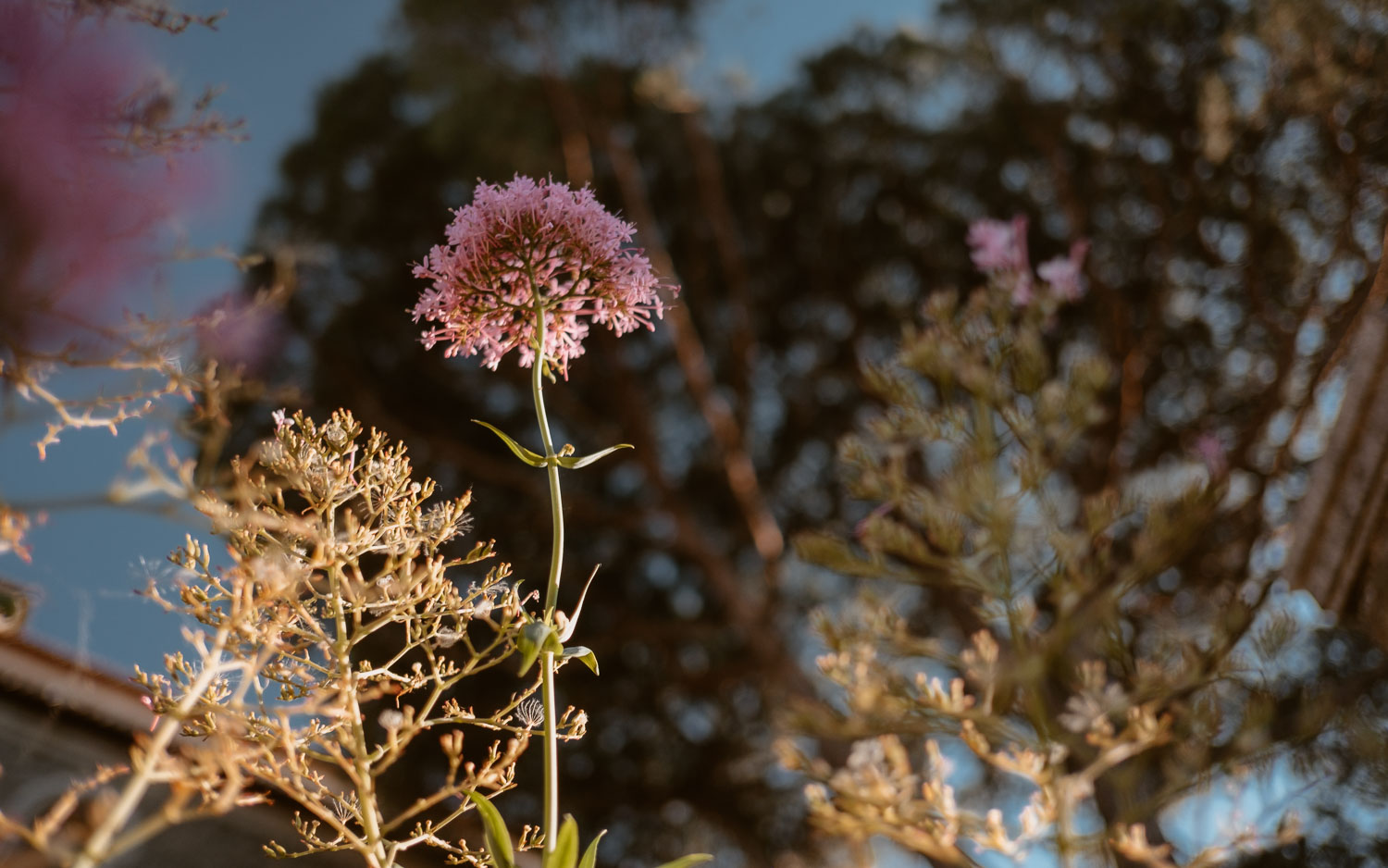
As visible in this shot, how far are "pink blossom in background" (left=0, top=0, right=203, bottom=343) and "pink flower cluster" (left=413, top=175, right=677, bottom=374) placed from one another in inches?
16.6

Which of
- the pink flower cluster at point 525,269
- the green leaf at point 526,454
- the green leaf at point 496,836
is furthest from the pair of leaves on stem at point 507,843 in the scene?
the pink flower cluster at point 525,269

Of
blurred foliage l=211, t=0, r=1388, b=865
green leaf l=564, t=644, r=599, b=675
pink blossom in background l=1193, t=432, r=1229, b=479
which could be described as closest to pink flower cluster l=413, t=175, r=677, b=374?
green leaf l=564, t=644, r=599, b=675

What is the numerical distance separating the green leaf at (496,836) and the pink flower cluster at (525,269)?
33 cm

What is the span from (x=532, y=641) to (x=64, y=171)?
0.75m

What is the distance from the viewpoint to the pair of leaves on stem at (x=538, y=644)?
591 mm

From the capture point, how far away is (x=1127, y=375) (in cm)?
527

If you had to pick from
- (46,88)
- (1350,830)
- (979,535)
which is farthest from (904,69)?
(46,88)

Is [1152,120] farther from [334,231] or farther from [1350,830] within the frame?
[334,231]

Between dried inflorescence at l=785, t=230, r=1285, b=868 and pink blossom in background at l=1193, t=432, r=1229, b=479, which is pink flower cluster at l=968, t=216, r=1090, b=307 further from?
pink blossom in background at l=1193, t=432, r=1229, b=479

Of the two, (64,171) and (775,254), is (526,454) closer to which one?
(64,171)

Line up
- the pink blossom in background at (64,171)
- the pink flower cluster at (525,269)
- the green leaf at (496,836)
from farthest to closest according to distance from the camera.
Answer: the pink blossom in background at (64,171) < the pink flower cluster at (525,269) < the green leaf at (496,836)

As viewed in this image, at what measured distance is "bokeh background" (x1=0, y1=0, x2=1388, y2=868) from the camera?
4508 millimetres

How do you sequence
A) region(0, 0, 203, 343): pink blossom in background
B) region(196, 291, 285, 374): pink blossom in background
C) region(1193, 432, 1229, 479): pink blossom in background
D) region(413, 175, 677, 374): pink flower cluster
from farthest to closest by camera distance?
1. region(1193, 432, 1229, 479): pink blossom in background
2. region(196, 291, 285, 374): pink blossom in background
3. region(0, 0, 203, 343): pink blossom in background
4. region(413, 175, 677, 374): pink flower cluster

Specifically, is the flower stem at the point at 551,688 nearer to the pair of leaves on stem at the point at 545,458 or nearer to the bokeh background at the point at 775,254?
the pair of leaves on stem at the point at 545,458
